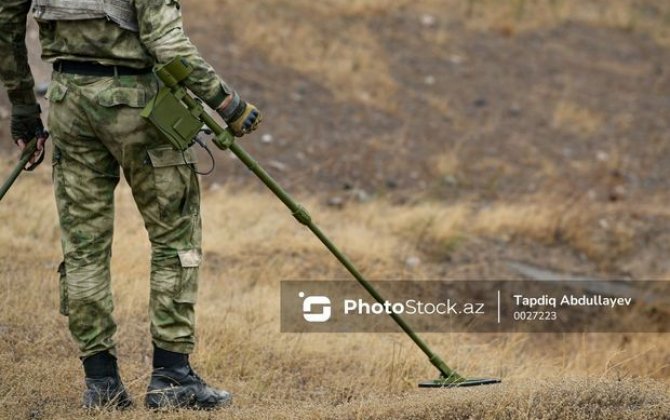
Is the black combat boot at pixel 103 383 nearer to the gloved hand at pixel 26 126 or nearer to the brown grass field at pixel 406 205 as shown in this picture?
the brown grass field at pixel 406 205

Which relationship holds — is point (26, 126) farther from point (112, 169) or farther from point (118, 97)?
point (118, 97)

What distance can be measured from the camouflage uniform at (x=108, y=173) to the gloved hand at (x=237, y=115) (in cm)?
3

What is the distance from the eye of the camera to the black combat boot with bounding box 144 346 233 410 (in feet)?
12.1

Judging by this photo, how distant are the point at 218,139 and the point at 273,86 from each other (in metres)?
7.07

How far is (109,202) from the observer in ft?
12.2

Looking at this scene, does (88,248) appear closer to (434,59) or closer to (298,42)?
(298,42)

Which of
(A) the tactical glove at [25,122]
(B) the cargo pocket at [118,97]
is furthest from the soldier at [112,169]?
(A) the tactical glove at [25,122]

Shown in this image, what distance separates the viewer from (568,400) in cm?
356

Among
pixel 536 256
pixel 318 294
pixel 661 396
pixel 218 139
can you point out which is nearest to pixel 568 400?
pixel 661 396

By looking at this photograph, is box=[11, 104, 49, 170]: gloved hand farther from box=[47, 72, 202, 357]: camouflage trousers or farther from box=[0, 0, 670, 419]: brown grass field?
box=[0, 0, 670, 419]: brown grass field

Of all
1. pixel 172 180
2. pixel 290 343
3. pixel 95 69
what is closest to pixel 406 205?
pixel 290 343

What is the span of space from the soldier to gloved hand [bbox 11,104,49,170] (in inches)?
9.2

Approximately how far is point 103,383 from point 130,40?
1.30m

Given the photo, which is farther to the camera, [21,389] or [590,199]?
[590,199]
